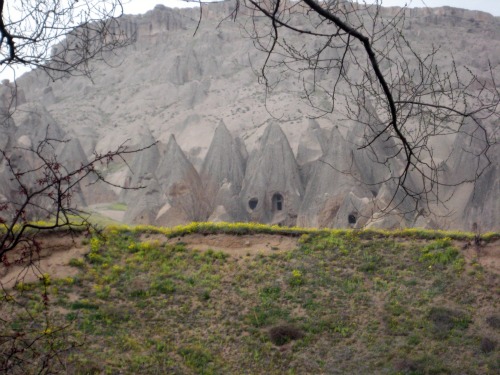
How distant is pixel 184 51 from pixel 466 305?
235ft

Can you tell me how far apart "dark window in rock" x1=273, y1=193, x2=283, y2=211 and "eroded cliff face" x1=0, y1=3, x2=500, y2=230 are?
0.21ft

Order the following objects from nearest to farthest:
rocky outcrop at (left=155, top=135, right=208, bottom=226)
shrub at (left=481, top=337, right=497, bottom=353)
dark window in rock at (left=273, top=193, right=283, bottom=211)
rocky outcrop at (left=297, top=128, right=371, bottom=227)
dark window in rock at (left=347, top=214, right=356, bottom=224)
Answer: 1. shrub at (left=481, top=337, right=497, bottom=353)
2. dark window in rock at (left=347, top=214, right=356, bottom=224)
3. rocky outcrop at (left=297, top=128, right=371, bottom=227)
4. rocky outcrop at (left=155, top=135, right=208, bottom=226)
5. dark window in rock at (left=273, top=193, right=283, bottom=211)

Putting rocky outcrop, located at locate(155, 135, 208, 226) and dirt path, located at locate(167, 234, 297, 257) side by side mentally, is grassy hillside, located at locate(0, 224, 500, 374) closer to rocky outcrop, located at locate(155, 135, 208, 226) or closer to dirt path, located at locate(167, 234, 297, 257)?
dirt path, located at locate(167, 234, 297, 257)

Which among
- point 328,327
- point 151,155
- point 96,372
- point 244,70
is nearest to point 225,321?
point 328,327

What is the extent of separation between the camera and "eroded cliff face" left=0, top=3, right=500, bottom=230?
34.9 metres

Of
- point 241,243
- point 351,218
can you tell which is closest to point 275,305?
point 241,243

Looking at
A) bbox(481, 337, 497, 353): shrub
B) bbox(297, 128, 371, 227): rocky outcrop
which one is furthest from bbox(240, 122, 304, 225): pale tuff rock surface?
bbox(481, 337, 497, 353): shrub

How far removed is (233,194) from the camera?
38625mm

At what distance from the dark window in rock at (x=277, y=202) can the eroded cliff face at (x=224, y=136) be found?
2.5 inches

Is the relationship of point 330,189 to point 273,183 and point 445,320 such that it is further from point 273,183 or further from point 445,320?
point 445,320

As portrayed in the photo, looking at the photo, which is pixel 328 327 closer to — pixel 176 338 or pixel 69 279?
pixel 176 338

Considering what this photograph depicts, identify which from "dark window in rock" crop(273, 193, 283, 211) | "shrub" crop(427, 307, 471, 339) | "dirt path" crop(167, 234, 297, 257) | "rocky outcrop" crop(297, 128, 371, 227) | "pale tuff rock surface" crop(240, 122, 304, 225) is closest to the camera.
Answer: "shrub" crop(427, 307, 471, 339)

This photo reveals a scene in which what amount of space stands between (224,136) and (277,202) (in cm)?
650

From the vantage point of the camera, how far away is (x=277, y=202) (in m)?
39.0
